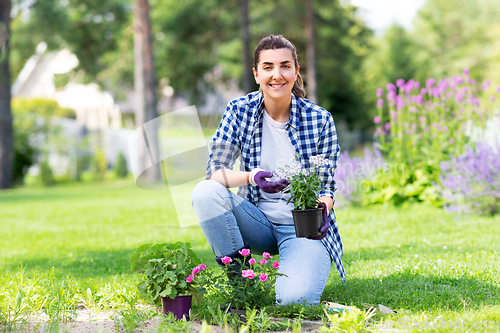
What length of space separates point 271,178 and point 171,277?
757 millimetres

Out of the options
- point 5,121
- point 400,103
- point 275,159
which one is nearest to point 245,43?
point 5,121

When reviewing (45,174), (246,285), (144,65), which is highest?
(144,65)

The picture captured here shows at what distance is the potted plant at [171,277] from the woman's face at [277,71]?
3.17 feet

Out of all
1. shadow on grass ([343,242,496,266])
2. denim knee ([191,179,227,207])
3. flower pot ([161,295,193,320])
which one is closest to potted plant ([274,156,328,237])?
denim knee ([191,179,227,207])

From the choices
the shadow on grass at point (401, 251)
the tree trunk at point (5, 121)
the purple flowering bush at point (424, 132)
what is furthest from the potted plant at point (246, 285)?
the tree trunk at point (5, 121)

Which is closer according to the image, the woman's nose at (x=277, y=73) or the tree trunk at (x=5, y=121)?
the woman's nose at (x=277, y=73)

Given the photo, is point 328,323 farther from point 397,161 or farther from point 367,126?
point 367,126

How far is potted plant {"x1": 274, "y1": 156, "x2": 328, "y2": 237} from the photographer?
6.97 ft

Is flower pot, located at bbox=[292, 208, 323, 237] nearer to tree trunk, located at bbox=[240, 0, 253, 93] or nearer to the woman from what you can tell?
the woman

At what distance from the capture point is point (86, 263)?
3.62 m

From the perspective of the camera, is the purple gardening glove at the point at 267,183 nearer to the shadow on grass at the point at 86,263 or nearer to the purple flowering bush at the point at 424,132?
the shadow on grass at the point at 86,263

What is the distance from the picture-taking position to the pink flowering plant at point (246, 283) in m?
2.15

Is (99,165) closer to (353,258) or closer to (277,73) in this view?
(353,258)

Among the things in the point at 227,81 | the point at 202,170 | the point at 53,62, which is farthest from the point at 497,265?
the point at 53,62
